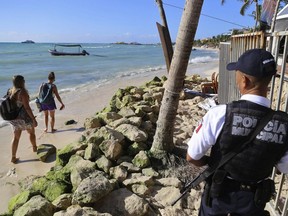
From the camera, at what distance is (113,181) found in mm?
3641

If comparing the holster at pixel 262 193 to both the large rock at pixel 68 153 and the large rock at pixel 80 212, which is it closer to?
the large rock at pixel 80 212

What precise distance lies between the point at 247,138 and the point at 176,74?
2163 millimetres

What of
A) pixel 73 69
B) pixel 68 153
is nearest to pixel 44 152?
pixel 68 153

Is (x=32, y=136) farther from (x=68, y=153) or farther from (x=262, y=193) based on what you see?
(x=262, y=193)

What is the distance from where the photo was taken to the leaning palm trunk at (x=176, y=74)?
12.3 feet

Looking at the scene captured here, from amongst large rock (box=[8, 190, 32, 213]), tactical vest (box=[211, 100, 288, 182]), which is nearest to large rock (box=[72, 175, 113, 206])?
large rock (box=[8, 190, 32, 213])

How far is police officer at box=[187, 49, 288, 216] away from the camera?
183 cm

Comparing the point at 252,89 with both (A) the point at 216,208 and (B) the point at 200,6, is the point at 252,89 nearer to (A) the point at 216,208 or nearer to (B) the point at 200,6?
(A) the point at 216,208

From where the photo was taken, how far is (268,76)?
1.85m

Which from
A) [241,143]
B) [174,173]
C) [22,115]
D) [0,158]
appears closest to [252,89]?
[241,143]

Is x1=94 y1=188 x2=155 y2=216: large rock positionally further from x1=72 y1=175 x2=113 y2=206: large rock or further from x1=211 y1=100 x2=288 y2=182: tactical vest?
x1=211 y1=100 x2=288 y2=182: tactical vest

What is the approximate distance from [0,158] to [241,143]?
214 inches

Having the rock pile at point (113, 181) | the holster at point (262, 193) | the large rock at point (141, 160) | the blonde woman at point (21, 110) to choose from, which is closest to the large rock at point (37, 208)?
the rock pile at point (113, 181)

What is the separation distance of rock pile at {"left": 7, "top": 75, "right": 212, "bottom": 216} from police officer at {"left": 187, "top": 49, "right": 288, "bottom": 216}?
1439 mm
